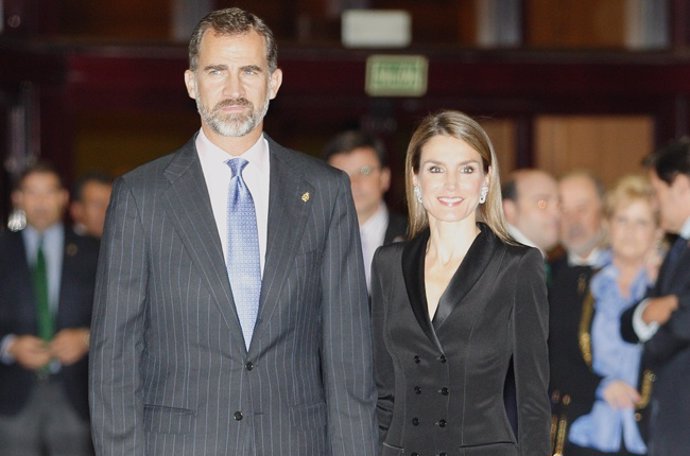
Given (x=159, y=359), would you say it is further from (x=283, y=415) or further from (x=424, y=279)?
(x=424, y=279)

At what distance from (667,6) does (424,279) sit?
6.85 m

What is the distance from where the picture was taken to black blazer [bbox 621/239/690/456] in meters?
5.40

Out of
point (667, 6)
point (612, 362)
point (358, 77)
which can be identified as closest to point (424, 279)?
point (612, 362)

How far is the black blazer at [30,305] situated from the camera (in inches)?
264

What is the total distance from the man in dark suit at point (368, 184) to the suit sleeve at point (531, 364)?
2.27 m

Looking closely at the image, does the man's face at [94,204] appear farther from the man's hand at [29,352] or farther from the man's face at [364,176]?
the man's face at [364,176]

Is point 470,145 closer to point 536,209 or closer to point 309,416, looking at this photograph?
point 309,416

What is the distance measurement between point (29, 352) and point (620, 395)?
267 centimetres

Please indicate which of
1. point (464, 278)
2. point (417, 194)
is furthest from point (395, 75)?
point (464, 278)

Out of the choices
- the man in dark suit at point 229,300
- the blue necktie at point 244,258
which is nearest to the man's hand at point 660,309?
the man in dark suit at point 229,300

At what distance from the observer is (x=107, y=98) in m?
9.90

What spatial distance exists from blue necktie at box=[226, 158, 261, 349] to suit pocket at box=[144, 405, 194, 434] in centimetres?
24

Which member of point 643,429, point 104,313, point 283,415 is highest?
point 104,313

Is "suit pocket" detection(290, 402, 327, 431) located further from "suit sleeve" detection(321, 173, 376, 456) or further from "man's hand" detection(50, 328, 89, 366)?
"man's hand" detection(50, 328, 89, 366)
